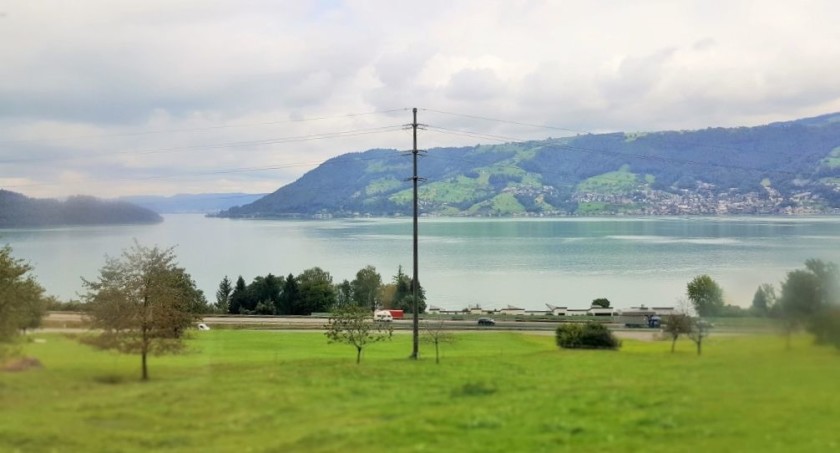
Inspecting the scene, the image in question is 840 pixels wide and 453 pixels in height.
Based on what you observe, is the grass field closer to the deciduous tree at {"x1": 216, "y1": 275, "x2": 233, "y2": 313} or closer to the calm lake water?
the calm lake water

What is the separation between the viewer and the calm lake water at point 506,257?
19.8m

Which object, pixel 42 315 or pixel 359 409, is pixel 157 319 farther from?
pixel 359 409

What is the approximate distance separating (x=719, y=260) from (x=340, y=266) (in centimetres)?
4156

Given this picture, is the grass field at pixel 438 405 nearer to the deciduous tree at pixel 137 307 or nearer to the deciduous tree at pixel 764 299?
the deciduous tree at pixel 137 307

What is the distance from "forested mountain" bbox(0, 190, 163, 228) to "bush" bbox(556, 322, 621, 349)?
13069 mm

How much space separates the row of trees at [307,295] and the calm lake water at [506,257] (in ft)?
15.1

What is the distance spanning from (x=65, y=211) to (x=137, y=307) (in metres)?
5.26

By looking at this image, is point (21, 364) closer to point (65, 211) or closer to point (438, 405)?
point (65, 211)

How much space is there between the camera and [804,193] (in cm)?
4262

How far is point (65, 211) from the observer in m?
17.0

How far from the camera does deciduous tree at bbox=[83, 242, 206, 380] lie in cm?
1305

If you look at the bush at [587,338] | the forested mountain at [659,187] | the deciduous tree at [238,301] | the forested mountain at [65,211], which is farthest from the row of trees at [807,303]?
the deciduous tree at [238,301]

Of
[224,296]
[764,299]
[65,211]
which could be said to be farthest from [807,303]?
[224,296]

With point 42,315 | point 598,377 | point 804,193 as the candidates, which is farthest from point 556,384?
point 804,193
